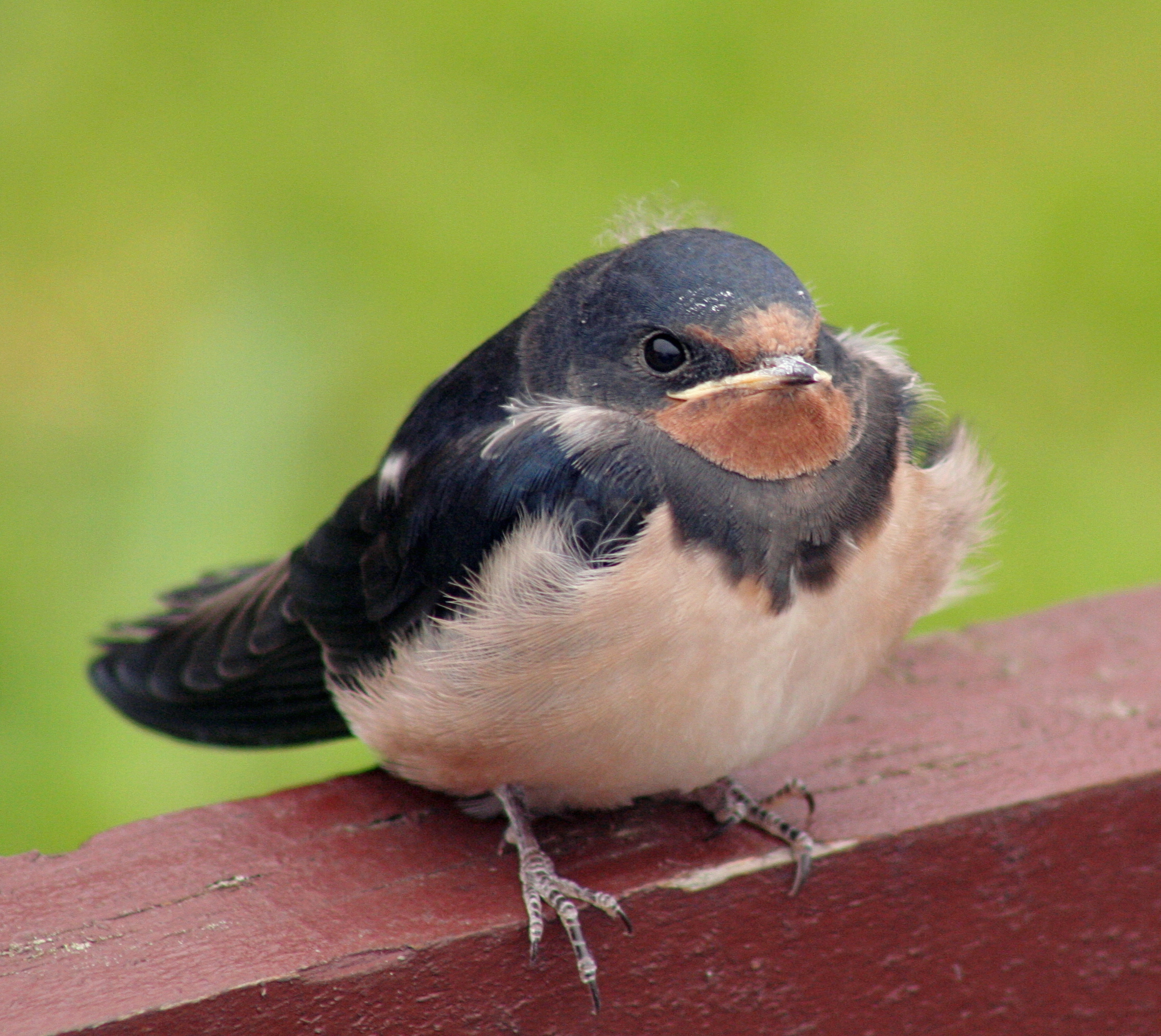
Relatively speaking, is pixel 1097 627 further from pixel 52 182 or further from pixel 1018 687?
pixel 52 182

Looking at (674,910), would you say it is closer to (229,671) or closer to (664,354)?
(664,354)

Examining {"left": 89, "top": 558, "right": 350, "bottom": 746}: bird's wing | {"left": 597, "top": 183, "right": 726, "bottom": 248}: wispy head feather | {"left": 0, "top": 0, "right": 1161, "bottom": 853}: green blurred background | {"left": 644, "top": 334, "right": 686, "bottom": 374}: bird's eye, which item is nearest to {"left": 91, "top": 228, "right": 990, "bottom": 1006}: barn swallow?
{"left": 644, "top": 334, "right": 686, "bottom": 374}: bird's eye

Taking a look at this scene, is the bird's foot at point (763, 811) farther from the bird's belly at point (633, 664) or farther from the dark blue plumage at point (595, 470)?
the dark blue plumage at point (595, 470)

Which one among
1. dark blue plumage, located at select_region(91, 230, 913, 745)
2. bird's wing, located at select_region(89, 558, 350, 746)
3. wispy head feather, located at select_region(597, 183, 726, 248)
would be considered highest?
wispy head feather, located at select_region(597, 183, 726, 248)

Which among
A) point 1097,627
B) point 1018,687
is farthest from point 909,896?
point 1097,627

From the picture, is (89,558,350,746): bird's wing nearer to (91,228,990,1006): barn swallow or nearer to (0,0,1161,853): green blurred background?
(91,228,990,1006): barn swallow

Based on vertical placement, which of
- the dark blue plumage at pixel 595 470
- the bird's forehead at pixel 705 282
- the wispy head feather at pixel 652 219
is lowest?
the dark blue plumage at pixel 595 470

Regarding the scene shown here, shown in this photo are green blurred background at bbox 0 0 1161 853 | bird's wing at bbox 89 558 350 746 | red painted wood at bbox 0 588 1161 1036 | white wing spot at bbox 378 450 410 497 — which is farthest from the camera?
green blurred background at bbox 0 0 1161 853

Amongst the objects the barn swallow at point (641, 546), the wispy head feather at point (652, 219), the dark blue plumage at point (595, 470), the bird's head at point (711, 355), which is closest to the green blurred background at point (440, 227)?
the dark blue plumage at point (595, 470)
